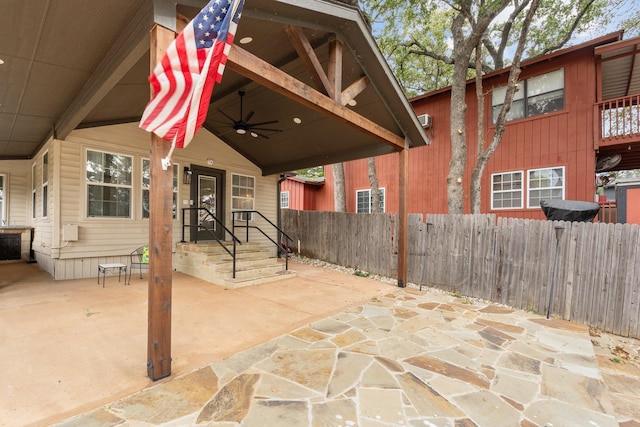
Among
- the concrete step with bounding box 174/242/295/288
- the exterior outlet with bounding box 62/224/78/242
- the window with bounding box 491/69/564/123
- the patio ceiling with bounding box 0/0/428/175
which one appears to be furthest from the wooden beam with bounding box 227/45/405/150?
the window with bounding box 491/69/564/123

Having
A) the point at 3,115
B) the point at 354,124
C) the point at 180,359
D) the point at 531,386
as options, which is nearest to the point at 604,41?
the point at 354,124

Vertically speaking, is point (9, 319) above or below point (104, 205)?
below

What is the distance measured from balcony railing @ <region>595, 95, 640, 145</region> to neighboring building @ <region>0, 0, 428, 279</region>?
5.30 m

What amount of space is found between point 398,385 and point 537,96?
9.61 m

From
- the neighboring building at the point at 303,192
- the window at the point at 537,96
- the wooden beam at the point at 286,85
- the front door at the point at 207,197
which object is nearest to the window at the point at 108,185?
the front door at the point at 207,197

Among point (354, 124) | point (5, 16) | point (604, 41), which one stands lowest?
point (354, 124)

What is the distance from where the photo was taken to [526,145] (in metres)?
8.50

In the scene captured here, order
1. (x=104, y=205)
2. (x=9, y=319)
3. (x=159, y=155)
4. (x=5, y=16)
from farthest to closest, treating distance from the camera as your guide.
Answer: (x=104, y=205) → (x=9, y=319) → (x=5, y=16) → (x=159, y=155)

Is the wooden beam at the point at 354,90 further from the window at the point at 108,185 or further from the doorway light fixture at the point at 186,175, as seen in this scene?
the window at the point at 108,185

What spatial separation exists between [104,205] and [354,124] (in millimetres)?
5311

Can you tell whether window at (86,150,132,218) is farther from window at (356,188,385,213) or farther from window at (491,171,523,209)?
window at (491,171,523,209)

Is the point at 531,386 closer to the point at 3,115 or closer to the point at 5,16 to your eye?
the point at 5,16

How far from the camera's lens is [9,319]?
3.45m

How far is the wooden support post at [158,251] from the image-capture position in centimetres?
229
